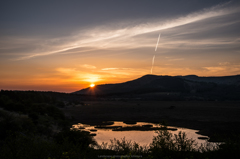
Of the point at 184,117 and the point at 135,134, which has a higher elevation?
the point at 184,117

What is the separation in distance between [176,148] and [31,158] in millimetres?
9187

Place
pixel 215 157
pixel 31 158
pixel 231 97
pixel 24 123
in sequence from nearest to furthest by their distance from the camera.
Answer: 1. pixel 31 158
2. pixel 215 157
3. pixel 24 123
4. pixel 231 97

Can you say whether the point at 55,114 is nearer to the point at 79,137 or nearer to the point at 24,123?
the point at 24,123

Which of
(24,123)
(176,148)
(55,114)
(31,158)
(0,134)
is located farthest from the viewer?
(55,114)

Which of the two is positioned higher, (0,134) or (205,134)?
(0,134)

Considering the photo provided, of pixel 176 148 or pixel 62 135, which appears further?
pixel 62 135

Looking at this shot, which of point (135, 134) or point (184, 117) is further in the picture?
point (184, 117)

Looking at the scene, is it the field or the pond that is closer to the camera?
the pond

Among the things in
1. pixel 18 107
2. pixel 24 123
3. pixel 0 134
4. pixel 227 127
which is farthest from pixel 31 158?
pixel 227 127

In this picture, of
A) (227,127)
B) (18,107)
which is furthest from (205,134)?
(18,107)

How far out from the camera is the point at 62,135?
21.8 metres

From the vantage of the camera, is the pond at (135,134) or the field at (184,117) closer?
the pond at (135,134)

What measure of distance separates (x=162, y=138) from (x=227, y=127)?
32979 mm

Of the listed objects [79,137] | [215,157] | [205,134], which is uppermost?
[215,157]
